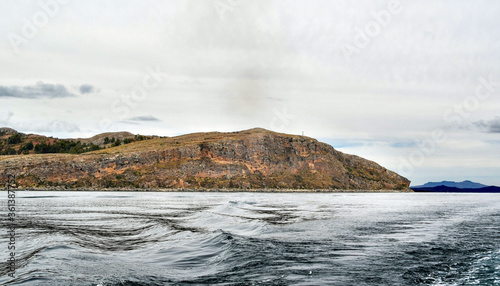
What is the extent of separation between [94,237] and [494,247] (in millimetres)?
30137

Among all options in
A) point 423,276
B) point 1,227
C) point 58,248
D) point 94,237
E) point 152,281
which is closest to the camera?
point 152,281

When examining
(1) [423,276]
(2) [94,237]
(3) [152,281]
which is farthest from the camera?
(2) [94,237]

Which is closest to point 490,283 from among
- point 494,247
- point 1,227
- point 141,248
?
point 494,247

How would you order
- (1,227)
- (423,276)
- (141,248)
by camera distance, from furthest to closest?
(1,227), (141,248), (423,276)

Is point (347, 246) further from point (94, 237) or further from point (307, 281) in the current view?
point (94, 237)

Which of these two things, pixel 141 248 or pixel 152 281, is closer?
pixel 152 281

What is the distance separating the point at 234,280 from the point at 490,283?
39.6 ft

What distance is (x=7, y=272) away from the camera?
661 inches

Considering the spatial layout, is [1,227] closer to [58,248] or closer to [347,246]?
[58,248]

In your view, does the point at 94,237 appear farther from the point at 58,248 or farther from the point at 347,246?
the point at 347,246

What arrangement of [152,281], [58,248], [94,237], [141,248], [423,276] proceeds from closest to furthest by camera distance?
1. [152,281]
2. [423,276]
3. [58,248]
4. [141,248]
5. [94,237]

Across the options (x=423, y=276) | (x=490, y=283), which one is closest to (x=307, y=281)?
(x=423, y=276)

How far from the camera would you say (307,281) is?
16.5m

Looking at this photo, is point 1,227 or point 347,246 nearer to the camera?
point 347,246
